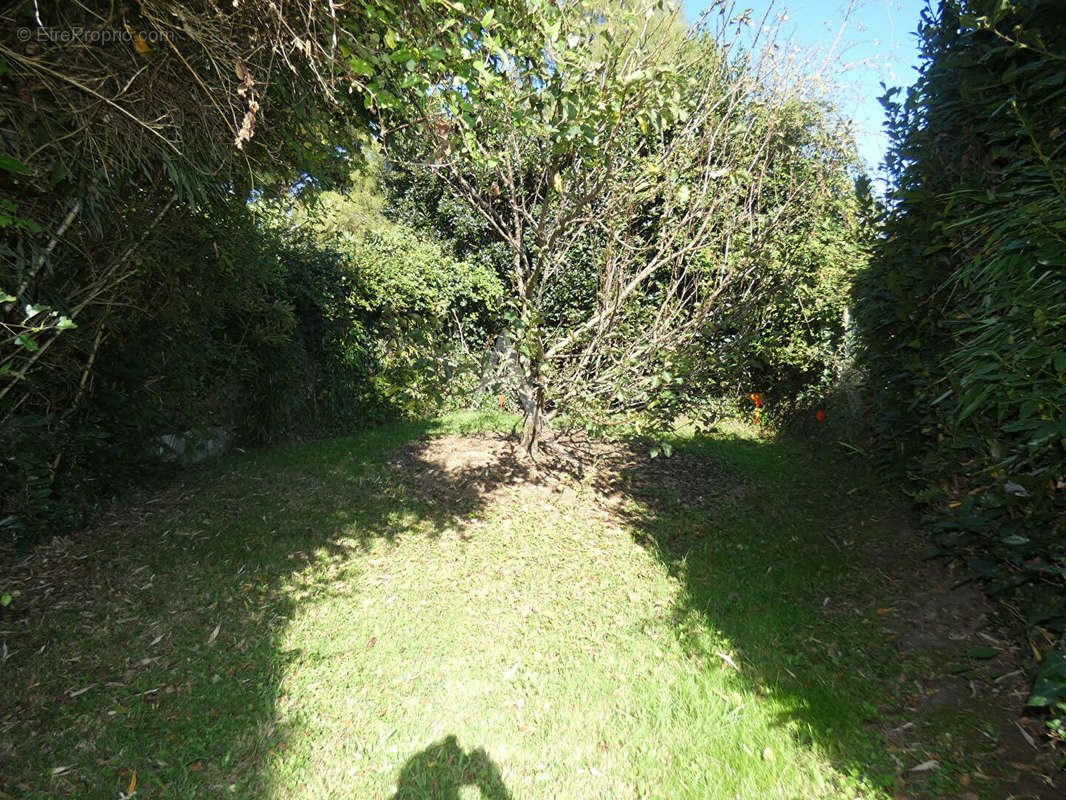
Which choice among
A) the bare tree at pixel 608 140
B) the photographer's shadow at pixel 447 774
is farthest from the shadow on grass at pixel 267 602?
the bare tree at pixel 608 140

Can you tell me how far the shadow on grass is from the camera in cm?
239

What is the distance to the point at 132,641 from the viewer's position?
3111 millimetres

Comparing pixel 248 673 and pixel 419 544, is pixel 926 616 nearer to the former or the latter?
pixel 419 544

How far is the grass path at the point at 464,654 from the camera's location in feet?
7.62

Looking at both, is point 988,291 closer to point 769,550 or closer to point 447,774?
point 769,550

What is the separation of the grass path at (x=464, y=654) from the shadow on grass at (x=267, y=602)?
0.02 m

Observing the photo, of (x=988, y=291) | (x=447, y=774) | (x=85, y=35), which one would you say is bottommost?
(x=447, y=774)

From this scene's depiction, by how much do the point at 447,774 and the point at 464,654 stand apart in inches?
30.1

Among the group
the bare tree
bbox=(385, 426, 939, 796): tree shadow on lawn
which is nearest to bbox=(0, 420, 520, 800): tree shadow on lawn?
bbox=(385, 426, 939, 796): tree shadow on lawn

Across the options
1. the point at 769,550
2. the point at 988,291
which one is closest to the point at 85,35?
the point at 988,291

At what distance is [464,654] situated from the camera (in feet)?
10.1

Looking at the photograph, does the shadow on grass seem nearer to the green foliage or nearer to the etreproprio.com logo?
the green foliage

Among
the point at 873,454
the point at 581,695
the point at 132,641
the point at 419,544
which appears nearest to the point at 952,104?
the point at 873,454

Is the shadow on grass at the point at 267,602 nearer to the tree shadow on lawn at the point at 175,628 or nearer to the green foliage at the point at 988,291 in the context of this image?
the tree shadow on lawn at the point at 175,628
